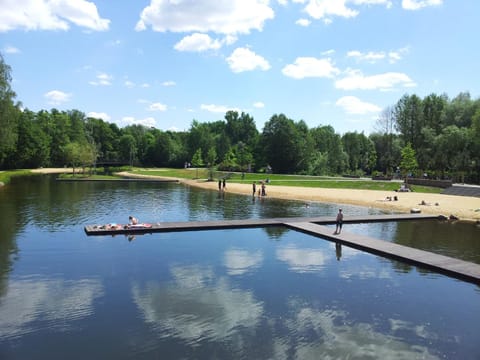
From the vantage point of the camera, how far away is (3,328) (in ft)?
38.2

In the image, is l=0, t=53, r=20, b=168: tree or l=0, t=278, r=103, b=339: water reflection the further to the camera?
l=0, t=53, r=20, b=168: tree

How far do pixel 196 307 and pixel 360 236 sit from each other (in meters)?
14.3

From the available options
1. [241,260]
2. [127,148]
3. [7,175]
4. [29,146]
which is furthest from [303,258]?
[127,148]

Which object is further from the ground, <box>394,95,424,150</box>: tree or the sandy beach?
<box>394,95,424,150</box>: tree

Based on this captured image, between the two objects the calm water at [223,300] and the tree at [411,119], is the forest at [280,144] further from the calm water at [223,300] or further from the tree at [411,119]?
the calm water at [223,300]

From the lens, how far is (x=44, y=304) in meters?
13.4

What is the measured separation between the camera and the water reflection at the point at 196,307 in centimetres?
1167

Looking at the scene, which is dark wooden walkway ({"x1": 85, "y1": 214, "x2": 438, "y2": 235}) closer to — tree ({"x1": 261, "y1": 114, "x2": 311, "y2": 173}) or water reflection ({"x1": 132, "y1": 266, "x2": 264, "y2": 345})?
water reflection ({"x1": 132, "y1": 266, "x2": 264, "y2": 345})

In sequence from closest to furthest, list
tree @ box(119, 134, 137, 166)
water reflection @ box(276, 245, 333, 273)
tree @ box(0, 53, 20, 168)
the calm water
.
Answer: the calm water → water reflection @ box(276, 245, 333, 273) → tree @ box(0, 53, 20, 168) → tree @ box(119, 134, 137, 166)

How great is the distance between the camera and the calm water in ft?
35.6

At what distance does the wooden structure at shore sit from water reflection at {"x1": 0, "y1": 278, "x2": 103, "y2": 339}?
30.9ft

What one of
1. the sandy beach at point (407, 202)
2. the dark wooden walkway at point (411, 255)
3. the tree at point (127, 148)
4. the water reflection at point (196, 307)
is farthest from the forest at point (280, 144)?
the water reflection at point (196, 307)

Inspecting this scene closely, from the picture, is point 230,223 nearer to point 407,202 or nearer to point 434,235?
point 434,235

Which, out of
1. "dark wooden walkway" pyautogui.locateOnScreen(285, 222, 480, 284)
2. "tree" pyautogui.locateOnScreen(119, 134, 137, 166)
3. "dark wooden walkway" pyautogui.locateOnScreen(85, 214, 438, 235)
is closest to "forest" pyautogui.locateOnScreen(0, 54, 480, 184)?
"tree" pyautogui.locateOnScreen(119, 134, 137, 166)
